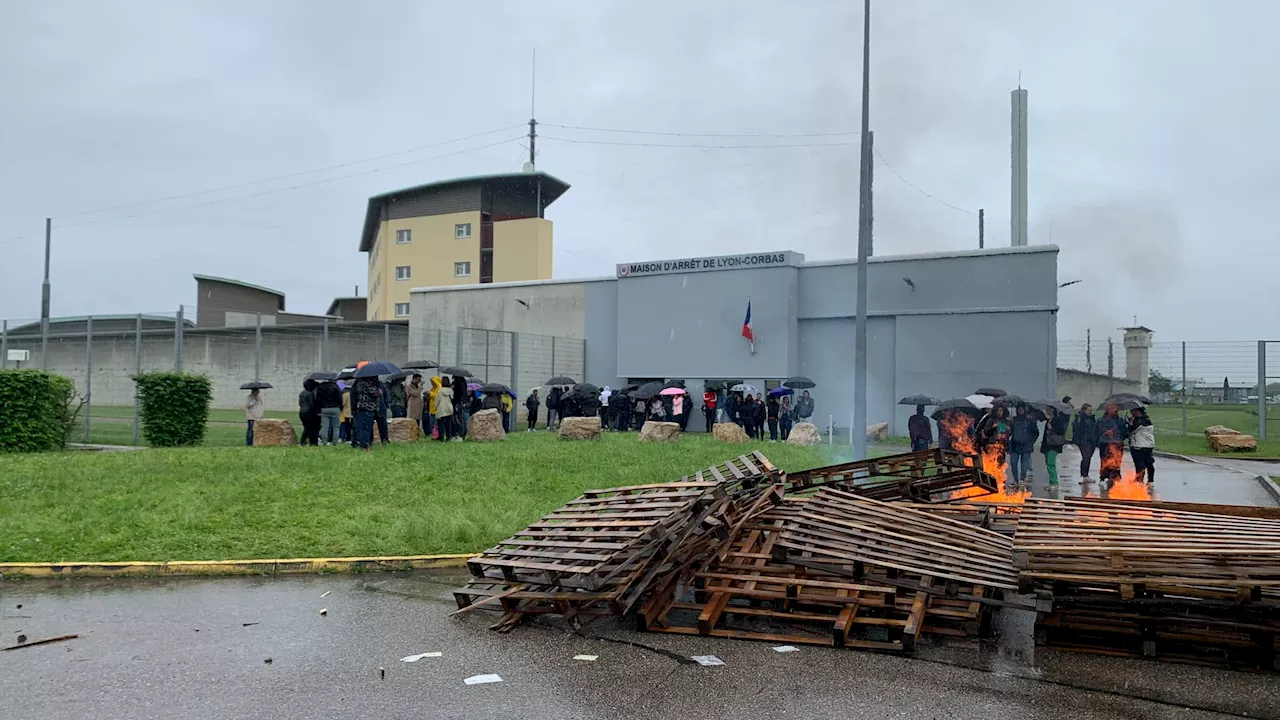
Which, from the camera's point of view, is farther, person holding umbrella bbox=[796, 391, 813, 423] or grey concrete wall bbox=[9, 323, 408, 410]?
person holding umbrella bbox=[796, 391, 813, 423]

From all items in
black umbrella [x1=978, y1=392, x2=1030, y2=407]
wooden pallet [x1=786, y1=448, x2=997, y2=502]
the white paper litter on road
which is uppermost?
black umbrella [x1=978, y1=392, x2=1030, y2=407]

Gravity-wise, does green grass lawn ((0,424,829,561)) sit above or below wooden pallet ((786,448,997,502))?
below

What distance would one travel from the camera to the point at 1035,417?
16500mm

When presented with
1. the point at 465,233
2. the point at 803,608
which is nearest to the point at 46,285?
the point at 465,233

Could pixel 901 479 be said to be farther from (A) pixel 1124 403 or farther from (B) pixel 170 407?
(B) pixel 170 407

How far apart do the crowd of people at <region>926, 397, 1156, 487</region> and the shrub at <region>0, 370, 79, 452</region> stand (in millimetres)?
16181

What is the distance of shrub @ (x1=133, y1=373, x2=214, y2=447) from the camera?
1819 centimetres

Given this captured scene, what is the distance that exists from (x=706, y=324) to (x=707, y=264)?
208cm

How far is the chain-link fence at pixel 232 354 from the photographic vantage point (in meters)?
21.3

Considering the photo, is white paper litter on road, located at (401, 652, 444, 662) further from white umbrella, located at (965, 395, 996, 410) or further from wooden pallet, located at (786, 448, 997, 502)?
white umbrella, located at (965, 395, 996, 410)

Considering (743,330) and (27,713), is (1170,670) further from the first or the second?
(743,330)

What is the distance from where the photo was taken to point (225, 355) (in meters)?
25.5

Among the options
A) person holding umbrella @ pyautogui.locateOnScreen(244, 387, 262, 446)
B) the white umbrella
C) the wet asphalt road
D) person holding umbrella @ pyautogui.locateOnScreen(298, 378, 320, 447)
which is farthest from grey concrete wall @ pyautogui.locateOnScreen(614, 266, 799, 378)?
the wet asphalt road

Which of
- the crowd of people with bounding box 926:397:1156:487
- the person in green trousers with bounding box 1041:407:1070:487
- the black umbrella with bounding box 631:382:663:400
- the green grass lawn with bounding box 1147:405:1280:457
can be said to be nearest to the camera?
the crowd of people with bounding box 926:397:1156:487
